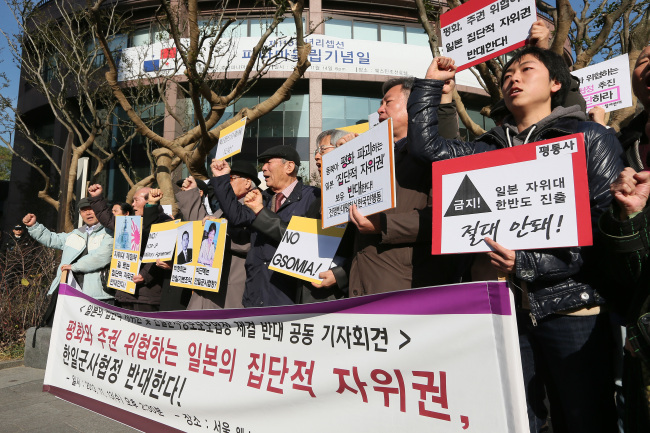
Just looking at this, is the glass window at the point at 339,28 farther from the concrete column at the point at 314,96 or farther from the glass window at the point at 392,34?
the glass window at the point at 392,34

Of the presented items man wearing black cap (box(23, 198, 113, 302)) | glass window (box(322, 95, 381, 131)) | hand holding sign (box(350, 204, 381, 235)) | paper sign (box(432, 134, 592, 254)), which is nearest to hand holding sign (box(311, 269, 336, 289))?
hand holding sign (box(350, 204, 381, 235))

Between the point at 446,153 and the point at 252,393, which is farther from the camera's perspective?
the point at 252,393

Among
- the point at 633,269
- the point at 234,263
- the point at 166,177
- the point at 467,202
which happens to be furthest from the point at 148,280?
the point at 166,177

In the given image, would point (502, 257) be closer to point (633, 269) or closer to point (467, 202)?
point (467, 202)

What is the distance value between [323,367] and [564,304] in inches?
41.6

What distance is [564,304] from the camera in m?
1.77

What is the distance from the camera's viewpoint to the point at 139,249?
4480 millimetres

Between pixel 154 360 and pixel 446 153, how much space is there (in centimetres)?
229

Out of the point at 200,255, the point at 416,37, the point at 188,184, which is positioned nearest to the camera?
the point at 200,255

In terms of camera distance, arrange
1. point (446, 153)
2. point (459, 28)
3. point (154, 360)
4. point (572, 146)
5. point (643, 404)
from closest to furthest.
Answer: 1. point (643, 404)
2. point (572, 146)
3. point (446, 153)
4. point (459, 28)
5. point (154, 360)

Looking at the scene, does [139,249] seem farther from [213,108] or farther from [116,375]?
[213,108]

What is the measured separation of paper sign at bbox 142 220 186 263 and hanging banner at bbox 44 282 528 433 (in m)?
0.79

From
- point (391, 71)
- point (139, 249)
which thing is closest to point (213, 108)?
point (139, 249)

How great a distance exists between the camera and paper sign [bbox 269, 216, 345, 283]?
9.70ft
